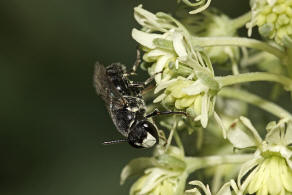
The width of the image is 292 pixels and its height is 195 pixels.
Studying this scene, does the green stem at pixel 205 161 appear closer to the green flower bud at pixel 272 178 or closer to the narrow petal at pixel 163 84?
the green flower bud at pixel 272 178

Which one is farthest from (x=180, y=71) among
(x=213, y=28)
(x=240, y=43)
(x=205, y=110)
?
(x=213, y=28)

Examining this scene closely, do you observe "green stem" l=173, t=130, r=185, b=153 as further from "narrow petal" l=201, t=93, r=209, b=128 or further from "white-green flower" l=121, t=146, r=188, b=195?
"narrow petal" l=201, t=93, r=209, b=128

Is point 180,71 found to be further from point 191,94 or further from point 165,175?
point 165,175

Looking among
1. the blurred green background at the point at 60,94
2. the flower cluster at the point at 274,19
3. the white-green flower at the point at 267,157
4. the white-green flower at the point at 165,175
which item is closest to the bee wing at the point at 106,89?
the white-green flower at the point at 165,175

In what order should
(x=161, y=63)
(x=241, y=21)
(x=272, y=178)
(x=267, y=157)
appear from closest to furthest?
(x=272, y=178) → (x=267, y=157) → (x=161, y=63) → (x=241, y=21)

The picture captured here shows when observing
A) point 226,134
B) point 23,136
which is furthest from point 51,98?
point 226,134

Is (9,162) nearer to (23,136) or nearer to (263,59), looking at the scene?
(23,136)
